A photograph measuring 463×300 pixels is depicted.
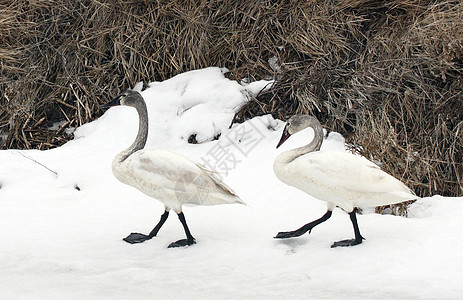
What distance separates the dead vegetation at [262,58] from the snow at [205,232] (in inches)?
14.7

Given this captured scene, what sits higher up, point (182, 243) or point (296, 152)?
point (296, 152)

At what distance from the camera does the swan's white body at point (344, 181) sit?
386 centimetres

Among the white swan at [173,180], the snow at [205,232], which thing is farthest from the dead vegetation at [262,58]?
the white swan at [173,180]

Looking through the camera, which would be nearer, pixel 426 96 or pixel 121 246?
pixel 121 246

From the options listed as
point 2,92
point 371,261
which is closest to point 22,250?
point 371,261

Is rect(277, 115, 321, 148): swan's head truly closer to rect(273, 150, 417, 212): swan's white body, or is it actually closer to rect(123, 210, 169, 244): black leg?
rect(273, 150, 417, 212): swan's white body

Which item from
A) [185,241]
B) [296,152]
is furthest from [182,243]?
[296,152]

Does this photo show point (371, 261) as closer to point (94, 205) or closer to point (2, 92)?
point (94, 205)

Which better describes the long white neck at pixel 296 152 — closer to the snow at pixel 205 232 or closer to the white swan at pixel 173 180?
the white swan at pixel 173 180

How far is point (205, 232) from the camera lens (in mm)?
4355

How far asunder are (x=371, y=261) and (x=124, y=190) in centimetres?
225

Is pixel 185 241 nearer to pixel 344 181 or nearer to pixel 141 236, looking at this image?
pixel 141 236

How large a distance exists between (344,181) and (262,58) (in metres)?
3.15

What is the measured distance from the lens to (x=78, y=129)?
21.2 feet
